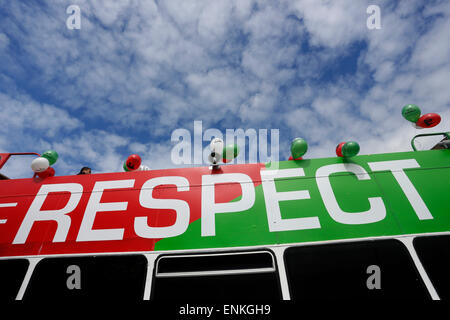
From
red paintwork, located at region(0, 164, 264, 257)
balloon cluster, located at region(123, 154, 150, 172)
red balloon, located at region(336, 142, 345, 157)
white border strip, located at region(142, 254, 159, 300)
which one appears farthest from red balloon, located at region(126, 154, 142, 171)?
red balloon, located at region(336, 142, 345, 157)

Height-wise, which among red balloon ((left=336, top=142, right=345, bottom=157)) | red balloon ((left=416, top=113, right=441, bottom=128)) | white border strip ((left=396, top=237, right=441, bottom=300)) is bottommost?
white border strip ((left=396, top=237, right=441, bottom=300))

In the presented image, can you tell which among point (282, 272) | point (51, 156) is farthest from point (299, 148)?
point (51, 156)

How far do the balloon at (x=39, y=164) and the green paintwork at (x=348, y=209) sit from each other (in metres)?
2.28

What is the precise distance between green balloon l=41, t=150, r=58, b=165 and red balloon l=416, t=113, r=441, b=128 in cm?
592

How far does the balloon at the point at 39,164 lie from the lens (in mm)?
3221

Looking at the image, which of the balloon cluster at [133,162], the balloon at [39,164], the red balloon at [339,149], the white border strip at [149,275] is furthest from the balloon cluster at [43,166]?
the red balloon at [339,149]

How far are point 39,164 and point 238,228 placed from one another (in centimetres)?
313

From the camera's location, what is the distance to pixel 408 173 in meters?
2.86

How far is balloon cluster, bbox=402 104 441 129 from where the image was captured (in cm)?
320

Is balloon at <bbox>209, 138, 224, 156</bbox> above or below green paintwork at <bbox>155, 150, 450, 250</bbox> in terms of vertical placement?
above

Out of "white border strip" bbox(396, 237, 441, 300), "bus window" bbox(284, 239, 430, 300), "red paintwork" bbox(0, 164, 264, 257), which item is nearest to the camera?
"white border strip" bbox(396, 237, 441, 300)

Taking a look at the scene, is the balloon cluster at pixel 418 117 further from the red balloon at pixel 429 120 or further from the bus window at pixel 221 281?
the bus window at pixel 221 281

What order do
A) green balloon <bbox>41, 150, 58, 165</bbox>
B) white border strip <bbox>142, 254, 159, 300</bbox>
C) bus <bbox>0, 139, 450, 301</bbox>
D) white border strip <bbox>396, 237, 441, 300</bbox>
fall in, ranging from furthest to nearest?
1. green balloon <bbox>41, 150, 58, 165</bbox>
2. bus <bbox>0, 139, 450, 301</bbox>
3. white border strip <bbox>142, 254, 159, 300</bbox>
4. white border strip <bbox>396, 237, 441, 300</bbox>

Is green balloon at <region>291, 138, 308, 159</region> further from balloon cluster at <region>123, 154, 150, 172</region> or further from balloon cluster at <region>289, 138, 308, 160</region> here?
balloon cluster at <region>123, 154, 150, 172</region>
